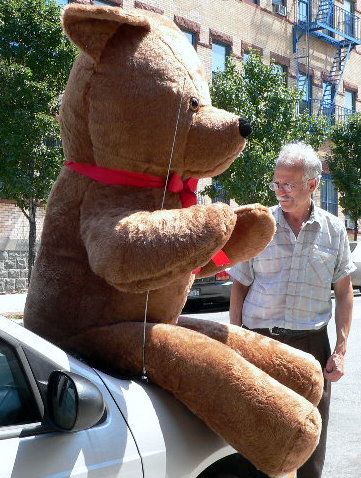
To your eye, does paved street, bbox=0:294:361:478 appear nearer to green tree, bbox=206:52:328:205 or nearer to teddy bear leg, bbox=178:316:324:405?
teddy bear leg, bbox=178:316:324:405

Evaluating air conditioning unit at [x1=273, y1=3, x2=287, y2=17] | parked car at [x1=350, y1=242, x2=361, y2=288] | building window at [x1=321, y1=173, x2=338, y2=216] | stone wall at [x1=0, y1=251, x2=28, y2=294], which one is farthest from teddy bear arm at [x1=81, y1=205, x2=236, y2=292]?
building window at [x1=321, y1=173, x2=338, y2=216]

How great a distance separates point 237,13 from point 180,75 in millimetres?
22250

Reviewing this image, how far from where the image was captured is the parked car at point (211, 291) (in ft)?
45.9

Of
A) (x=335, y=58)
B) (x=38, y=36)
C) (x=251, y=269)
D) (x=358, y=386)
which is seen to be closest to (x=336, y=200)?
(x=335, y=58)

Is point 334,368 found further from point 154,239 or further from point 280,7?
point 280,7

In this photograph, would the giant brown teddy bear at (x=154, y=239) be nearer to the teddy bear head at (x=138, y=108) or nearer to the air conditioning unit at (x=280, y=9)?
the teddy bear head at (x=138, y=108)

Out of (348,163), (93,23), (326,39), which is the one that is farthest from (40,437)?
(326,39)

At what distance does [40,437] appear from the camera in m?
2.19

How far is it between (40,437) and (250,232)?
4.59ft

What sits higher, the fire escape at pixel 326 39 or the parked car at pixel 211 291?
the fire escape at pixel 326 39

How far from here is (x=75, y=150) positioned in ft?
10.0

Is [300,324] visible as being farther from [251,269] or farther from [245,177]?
[245,177]

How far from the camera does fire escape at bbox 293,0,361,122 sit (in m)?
27.2

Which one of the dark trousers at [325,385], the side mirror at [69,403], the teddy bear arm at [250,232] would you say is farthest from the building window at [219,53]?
the side mirror at [69,403]
